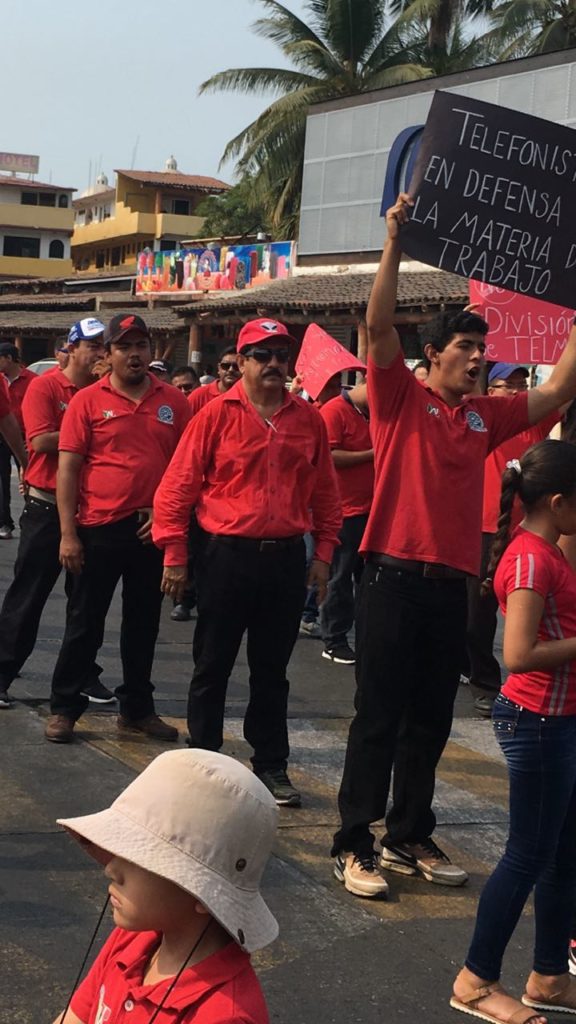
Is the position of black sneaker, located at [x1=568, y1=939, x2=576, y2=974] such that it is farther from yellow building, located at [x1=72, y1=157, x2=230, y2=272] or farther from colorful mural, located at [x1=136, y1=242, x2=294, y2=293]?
yellow building, located at [x1=72, y1=157, x2=230, y2=272]

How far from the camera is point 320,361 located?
984cm

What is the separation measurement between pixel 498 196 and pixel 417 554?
4.90 feet

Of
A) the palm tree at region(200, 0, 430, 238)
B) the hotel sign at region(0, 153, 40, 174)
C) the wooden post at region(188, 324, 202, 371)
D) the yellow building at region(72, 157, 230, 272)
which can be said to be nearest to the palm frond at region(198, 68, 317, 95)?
the palm tree at region(200, 0, 430, 238)

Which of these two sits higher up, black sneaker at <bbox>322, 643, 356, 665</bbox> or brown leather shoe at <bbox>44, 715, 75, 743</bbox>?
brown leather shoe at <bbox>44, 715, 75, 743</bbox>

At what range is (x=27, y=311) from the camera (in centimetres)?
5069

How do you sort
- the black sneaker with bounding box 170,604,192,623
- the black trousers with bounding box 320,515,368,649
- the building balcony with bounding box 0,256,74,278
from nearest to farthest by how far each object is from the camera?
the black trousers with bounding box 320,515,368,649 < the black sneaker with bounding box 170,604,192,623 < the building balcony with bounding box 0,256,74,278

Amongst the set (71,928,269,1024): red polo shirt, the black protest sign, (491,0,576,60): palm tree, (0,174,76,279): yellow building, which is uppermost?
(491,0,576,60): palm tree

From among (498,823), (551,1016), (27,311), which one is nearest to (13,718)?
(498,823)

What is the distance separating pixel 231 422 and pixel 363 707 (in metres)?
1.45

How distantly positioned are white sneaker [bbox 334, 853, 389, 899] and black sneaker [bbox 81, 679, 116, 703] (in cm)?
266

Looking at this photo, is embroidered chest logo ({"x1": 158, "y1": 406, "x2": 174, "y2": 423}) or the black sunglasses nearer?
the black sunglasses

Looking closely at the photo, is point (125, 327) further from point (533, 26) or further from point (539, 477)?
point (533, 26)

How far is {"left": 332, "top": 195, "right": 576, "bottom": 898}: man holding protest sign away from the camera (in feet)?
15.8

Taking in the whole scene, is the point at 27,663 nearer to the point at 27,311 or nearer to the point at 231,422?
the point at 231,422
